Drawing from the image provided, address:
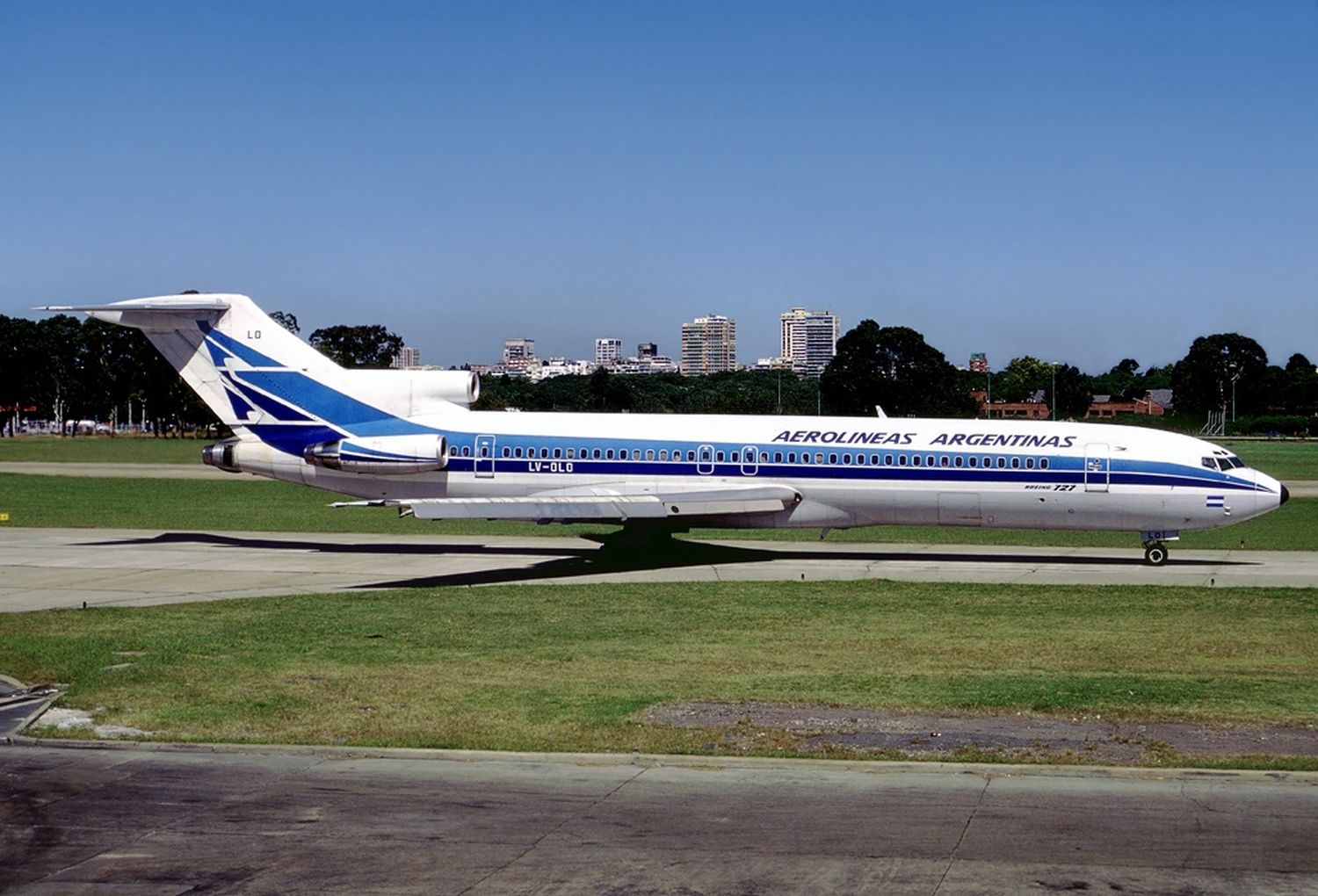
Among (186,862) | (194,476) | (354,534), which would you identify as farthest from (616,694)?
(194,476)

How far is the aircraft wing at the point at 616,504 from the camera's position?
98.7 feet

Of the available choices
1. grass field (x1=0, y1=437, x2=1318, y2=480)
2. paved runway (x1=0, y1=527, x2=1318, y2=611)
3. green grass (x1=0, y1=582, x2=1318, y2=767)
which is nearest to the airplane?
paved runway (x1=0, y1=527, x2=1318, y2=611)

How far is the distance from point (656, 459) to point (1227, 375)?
173 metres

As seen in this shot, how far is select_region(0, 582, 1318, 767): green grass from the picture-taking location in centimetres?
1566

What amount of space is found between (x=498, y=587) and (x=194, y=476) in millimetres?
43653

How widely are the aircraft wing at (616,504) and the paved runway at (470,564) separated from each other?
1298 millimetres

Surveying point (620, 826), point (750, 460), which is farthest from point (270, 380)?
point (620, 826)

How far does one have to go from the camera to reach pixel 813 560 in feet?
110

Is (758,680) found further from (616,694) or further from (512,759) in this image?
(512,759)

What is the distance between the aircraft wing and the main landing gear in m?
8.62

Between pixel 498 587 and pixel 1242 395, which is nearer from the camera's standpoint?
pixel 498 587

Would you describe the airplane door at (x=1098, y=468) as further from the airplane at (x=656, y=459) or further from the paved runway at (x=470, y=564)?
the paved runway at (x=470, y=564)

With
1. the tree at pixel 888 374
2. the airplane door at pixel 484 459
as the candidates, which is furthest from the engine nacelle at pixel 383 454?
the tree at pixel 888 374

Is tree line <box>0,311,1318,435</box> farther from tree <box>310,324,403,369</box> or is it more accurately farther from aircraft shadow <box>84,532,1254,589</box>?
aircraft shadow <box>84,532,1254,589</box>
